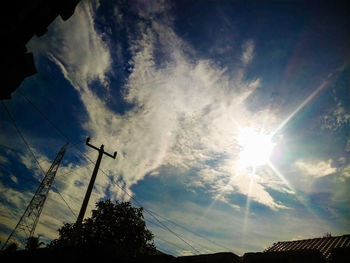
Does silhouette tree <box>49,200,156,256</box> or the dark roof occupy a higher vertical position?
silhouette tree <box>49,200,156,256</box>

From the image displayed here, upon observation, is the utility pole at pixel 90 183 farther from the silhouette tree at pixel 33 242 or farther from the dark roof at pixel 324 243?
the silhouette tree at pixel 33 242

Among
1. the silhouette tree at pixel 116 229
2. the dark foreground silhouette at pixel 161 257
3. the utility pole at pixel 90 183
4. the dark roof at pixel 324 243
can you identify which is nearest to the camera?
the dark foreground silhouette at pixel 161 257

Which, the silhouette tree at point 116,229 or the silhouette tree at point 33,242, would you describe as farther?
the silhouette tree at point 33,242

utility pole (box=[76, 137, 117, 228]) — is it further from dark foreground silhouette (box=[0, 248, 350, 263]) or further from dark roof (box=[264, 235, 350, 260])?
dark roof (box=[264, 235, 350, 260])

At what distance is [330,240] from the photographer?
414 inches

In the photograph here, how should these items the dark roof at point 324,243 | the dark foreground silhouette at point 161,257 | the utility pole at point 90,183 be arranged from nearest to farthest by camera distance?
the dark foreground silhouette at point 161,257, the dark roof at point 324,243, the utility pole at point 90,183

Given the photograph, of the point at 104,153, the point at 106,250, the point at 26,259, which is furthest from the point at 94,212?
the point at 106,250

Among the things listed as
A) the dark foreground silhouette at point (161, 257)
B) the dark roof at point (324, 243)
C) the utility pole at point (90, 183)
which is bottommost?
the dark foreground silhouette at point (161, 257)

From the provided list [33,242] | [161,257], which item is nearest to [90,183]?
[161,257]

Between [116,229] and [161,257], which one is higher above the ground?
[116,229]

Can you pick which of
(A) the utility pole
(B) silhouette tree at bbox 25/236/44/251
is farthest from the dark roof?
(B) silhouette tree at bbox 25/236/44/251

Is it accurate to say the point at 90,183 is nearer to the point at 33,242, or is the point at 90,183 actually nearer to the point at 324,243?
the point at 324,243

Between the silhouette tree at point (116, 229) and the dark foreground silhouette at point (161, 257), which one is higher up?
the silhouette tree at point (116, 229)

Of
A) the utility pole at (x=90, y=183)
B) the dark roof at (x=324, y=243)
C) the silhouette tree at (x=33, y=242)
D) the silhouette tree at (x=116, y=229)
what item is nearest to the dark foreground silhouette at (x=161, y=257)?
the utility pole at (x=90, y=183)
